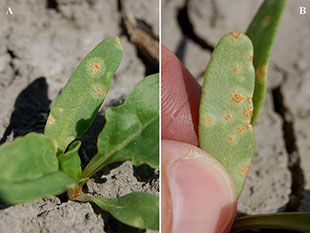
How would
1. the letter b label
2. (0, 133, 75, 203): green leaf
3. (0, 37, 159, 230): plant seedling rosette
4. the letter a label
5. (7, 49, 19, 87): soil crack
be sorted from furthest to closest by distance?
1. the letter b label
2. the letter a label
3. (7, 49, 19, 87): soil crack
4. (0, 37, 159, 230): plant seedling rosette
5. (0, 133, 75, 203): green leaf

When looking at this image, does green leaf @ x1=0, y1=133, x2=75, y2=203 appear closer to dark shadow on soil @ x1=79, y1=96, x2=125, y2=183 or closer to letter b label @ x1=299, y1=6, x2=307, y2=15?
dark shadow on soil @ x1=79, y1=96, x2=125, y2=183

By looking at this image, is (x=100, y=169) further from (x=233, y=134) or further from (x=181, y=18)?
(x=181, y=18)

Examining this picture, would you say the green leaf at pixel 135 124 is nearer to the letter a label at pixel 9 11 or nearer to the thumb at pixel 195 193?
the thumb at pixel 195 193

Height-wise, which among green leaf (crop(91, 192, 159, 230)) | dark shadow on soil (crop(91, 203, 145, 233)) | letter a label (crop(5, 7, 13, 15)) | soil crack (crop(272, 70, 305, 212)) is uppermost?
letter a label (crop(5, 7, 13, 15))

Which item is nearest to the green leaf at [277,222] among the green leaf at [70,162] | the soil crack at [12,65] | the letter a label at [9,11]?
the green leaf at [70,162]

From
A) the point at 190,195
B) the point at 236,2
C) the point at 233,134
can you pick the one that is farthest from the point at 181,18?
the point at 190,195

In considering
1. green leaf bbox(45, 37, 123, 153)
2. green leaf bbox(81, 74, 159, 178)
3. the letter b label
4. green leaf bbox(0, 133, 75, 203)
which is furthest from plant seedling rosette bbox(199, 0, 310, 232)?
the letter b label
